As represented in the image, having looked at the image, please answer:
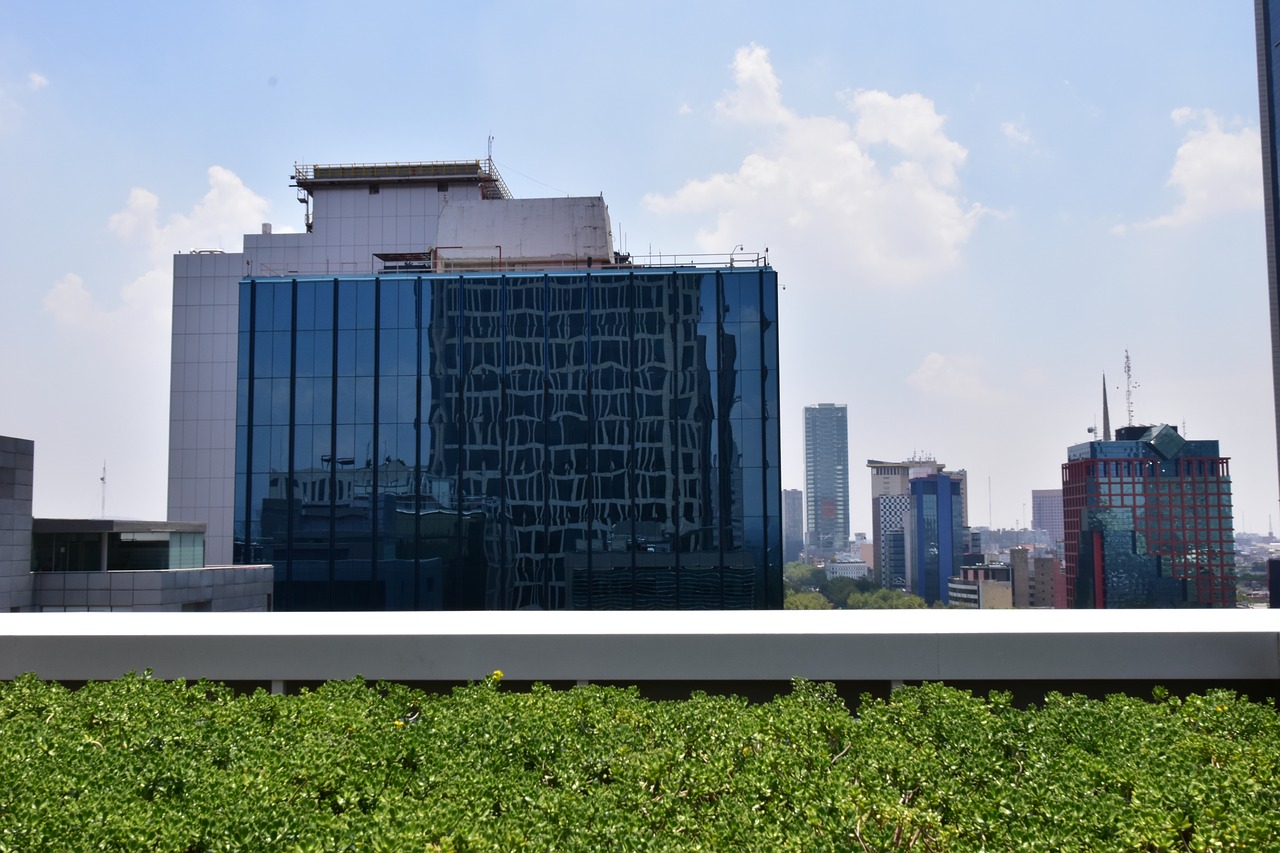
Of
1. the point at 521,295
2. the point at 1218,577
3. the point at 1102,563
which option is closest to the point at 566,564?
the point at 521,295

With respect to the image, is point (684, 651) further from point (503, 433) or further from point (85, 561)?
point (503, 433)

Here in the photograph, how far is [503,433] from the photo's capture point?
45094mm

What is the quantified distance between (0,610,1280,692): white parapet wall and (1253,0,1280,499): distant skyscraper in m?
130

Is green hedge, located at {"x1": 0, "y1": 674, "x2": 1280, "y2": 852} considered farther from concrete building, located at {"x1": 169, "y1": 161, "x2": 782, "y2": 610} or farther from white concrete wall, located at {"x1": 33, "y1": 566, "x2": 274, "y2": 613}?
concrete building, located at {"x1": 169, "y1": 161, "x2": 782, "y2": 610}

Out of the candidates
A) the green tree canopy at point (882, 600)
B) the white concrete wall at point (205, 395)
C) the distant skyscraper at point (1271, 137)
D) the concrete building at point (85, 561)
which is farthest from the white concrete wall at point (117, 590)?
the green tree canopy at point (882, 600)

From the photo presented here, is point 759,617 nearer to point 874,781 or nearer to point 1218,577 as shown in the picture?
point 874,781

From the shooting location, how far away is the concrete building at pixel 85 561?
1215 inches

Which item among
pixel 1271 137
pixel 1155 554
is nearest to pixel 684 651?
pixel 1271 137

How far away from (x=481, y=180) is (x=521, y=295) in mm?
18093

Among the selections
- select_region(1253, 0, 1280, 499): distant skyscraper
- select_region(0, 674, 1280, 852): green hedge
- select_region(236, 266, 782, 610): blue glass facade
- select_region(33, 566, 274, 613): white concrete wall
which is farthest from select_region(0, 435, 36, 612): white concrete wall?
select_region(1253, 0, 1280, 499): distant skyscraper

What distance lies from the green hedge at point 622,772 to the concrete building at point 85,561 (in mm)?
29833

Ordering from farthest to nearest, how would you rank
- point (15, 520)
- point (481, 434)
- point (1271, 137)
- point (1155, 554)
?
point (1155, 554) < point (1271, 137) < point (481, 434) < point (15, 520)

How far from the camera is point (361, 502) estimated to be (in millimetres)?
44844

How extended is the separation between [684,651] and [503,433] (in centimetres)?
3899
